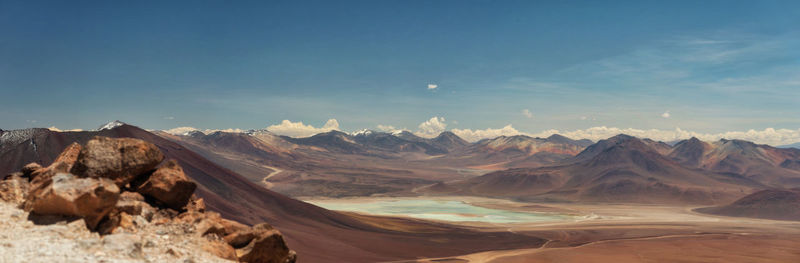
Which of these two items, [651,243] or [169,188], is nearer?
[169,188]

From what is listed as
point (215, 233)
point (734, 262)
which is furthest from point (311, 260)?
point (734, 262)

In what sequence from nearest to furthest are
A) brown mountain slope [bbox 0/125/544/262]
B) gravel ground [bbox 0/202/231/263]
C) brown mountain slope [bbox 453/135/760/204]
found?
1. gravel ground [bbox 0/202/231/263]
2. brown mountain slope [bbox 0/125/544/262]
3. brown mountain slope [bbox 453/135/760/204]

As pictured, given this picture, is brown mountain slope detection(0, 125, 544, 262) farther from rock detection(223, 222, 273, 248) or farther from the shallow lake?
the shallow lake

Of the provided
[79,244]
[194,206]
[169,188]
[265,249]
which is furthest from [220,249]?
[79,244]

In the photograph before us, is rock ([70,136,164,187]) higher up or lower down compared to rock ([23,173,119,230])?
higher up

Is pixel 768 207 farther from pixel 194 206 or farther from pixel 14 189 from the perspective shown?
pixel 14 189

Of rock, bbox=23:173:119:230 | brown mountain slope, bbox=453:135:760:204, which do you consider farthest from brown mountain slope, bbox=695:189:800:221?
rock, bbox=23:173:119:230

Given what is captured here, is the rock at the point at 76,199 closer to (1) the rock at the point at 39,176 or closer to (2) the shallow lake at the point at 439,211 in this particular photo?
(1) the rock at the point at 39,176
